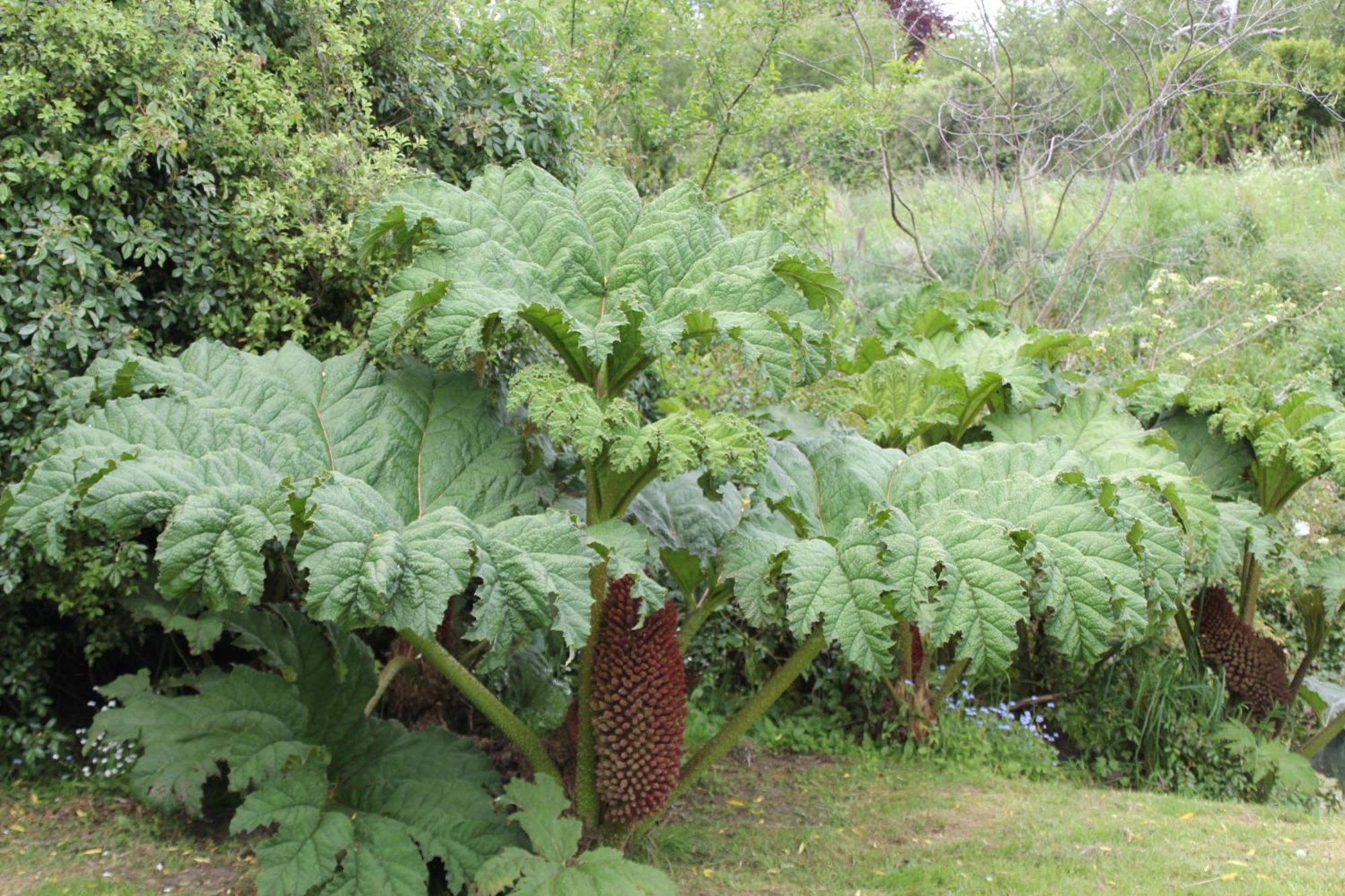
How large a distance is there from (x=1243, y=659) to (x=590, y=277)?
340 centimetres

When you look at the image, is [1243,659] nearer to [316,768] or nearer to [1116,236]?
[316,768]

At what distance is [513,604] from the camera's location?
2.53 metres

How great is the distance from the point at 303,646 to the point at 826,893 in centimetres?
167

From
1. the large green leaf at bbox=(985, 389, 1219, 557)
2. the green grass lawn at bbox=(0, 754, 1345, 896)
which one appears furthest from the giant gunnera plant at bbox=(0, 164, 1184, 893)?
the large green leaf at bbox=(985, 389, 1219, 557)

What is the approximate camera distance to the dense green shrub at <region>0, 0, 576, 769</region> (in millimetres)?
3408

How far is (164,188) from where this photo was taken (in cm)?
380

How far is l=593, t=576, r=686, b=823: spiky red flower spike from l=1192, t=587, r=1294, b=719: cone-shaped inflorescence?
292 centimetres

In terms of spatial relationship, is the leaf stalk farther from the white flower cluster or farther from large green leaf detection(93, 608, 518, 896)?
the white flower cluster

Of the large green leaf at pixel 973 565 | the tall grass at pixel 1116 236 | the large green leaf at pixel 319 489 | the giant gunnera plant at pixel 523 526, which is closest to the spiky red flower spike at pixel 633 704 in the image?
the giant gunnera plant at pixel 523 526

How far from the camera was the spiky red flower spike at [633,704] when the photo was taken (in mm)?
3021

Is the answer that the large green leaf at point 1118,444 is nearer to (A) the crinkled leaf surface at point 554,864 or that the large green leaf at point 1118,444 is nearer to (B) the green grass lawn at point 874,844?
(B) the green grass lawn at point 874,844

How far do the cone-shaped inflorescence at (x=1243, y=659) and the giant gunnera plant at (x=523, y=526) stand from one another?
188 cm

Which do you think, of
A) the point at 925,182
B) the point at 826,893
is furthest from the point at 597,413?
the point at 925,182

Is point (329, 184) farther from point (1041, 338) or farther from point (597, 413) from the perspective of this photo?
point (1041, 338)
